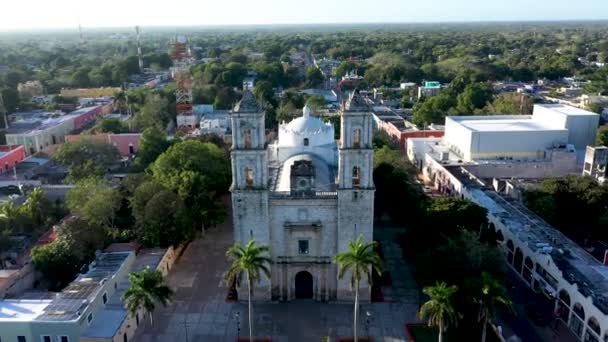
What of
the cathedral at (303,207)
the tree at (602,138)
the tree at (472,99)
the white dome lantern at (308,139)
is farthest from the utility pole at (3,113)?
the tree at (602,138)

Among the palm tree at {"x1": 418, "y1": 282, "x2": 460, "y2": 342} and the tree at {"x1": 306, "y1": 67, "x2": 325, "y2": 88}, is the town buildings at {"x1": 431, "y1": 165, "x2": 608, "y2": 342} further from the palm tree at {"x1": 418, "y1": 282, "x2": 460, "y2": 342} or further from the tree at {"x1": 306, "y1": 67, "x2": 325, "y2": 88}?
the tree at {"x1": 306, "y1": 67, "x2": 325, "y2": 88}

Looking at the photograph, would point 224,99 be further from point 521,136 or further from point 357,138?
point 357,138

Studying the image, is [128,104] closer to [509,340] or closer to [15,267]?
[15,267]

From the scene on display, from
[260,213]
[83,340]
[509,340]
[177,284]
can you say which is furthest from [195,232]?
[509,340]

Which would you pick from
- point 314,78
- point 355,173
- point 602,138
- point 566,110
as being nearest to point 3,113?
point 314,78

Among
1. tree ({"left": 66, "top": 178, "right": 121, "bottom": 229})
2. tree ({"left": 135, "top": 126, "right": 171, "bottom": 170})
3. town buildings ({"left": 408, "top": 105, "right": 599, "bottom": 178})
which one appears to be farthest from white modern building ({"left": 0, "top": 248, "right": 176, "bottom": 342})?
town buildings ({"left": 408, "top": 105, "right": 599, "bottom": 178})

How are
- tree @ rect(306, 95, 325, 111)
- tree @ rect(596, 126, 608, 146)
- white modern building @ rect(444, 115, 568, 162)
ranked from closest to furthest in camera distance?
1. white modern building @ rect(444, 115, 568, 162)
2. tree @ rect(596, 126, 608, 146)
3. tree @ rect(306, 95, 325, 111)
